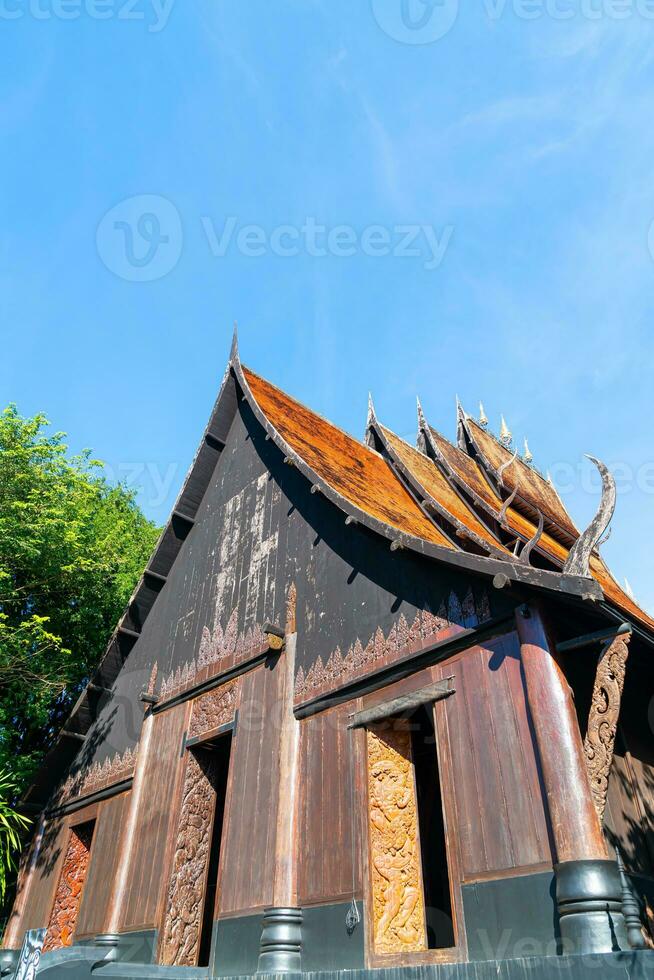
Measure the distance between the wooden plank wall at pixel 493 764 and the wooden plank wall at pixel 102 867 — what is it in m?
5.73

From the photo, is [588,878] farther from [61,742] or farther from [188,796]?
[61,742]

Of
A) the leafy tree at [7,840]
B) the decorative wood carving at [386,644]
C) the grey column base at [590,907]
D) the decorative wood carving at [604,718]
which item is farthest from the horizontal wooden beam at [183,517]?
the grey column base at [590,907]

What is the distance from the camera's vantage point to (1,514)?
45.5ft

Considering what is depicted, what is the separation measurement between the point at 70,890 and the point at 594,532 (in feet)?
30.8

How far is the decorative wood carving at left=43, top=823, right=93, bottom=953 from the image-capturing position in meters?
9.67

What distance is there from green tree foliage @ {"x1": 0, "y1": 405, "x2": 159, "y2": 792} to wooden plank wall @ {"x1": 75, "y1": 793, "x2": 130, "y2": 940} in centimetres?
341

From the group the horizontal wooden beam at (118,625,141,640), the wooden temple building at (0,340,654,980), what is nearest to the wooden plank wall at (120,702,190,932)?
the wooden temple building at (0,340,654,980)

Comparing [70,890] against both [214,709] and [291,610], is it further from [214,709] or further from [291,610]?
[291,610]

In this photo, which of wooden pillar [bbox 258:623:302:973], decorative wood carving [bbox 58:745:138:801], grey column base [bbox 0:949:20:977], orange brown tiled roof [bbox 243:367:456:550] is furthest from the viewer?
decorative wood carving [bbox 58:745:138:801]

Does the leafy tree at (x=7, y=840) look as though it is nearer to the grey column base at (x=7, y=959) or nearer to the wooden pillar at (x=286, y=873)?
the grey column base at (x=7, y=959)

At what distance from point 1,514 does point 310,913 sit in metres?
10.6

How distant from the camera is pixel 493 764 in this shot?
17.4 feet

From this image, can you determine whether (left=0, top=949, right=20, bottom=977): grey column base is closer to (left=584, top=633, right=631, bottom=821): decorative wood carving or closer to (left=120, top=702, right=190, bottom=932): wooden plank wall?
(left=120, top=702, right=190, bottom=932): wooden plank wall

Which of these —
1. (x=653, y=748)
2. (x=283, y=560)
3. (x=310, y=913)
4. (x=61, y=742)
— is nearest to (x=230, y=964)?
(x=310, y=913)
